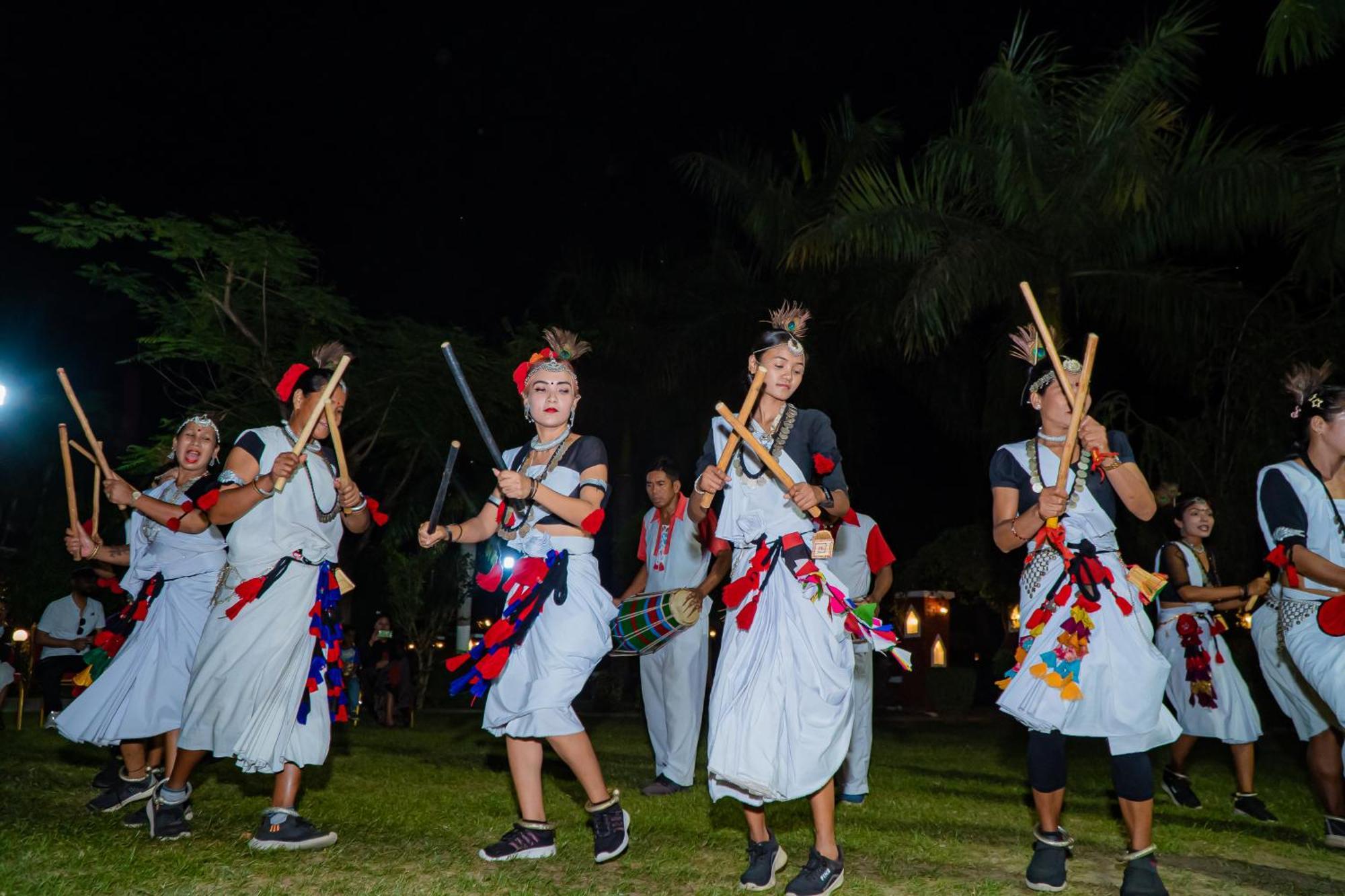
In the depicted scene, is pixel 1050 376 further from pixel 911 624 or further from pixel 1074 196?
pixel 911 624

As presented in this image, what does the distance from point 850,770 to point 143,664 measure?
4229 mm

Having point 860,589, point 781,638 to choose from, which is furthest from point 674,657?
point 781,638

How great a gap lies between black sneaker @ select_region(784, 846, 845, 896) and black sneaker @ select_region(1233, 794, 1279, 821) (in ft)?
12.5

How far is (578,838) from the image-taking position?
568cm

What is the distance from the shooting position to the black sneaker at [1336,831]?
19.8 feet

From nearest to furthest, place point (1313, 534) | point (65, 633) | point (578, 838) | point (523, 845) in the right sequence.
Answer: point (523, 845) < point (1313, 534) < point (578, 838) < point (65, 633)

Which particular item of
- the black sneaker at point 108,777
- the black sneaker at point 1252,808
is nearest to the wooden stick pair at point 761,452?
the black sneaker at point 1252,808

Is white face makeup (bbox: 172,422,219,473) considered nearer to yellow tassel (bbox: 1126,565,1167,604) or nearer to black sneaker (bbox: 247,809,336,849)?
black sneaker (bbox: 247,809,336,849)

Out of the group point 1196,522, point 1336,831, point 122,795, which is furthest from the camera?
point 1196,522

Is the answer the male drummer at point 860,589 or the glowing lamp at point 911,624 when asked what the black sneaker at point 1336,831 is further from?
the glowing lamp at point 911,624

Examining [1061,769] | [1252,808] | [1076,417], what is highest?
[1076,417]

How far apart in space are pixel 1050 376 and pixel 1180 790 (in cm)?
389

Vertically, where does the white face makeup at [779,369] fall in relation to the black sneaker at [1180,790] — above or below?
above

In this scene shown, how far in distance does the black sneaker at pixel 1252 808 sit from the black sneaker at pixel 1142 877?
300 centimetres
